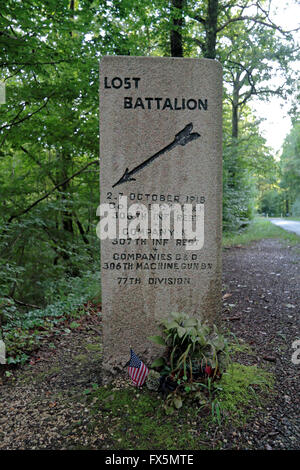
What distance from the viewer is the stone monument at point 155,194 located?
2.97 metres

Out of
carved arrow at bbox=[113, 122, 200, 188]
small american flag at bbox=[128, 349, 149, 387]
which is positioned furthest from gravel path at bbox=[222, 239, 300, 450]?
carved arrow at bbox=[113, 122, 200, 188]

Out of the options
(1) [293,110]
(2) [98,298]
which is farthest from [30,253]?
(1) [293,110]

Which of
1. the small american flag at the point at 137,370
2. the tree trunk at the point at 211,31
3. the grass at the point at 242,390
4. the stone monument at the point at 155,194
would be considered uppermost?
the tree trunk at the point at 211,31

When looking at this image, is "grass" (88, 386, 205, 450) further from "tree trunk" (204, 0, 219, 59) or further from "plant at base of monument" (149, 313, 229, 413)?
"tree trunk" (204, 0, 219, 59)

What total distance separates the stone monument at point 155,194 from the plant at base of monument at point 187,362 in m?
0.40

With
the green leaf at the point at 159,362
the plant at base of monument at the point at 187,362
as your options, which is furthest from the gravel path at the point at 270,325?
the green leaf at the point at 159,362

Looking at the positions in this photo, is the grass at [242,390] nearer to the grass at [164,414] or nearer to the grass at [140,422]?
the grass at [164,414]

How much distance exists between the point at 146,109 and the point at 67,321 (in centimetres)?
326

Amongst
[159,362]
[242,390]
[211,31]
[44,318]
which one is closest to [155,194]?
[159,362]

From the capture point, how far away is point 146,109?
2982 mm

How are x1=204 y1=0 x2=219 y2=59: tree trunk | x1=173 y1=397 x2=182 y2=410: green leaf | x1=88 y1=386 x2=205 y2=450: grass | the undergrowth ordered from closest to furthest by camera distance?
x1=88 y1=386 x2=205 y2=450: grass < x1=173 y1=397 x2=182 y2=410: green leaf < the undergrowth < x1=204 y1=0 x2=219 y2=59: tree trunk

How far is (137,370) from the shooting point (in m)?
2.80

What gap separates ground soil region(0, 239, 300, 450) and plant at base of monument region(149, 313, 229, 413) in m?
0.37

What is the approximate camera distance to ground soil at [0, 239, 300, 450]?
7.42ft
